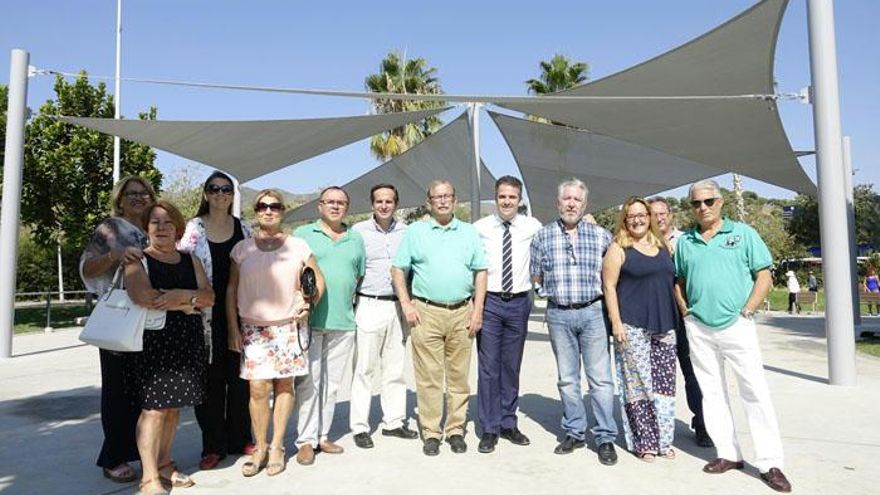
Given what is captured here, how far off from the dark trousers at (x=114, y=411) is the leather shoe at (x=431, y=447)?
61.5 inches

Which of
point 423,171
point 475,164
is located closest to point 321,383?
point 475,164

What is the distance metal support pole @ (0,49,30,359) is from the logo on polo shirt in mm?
7362

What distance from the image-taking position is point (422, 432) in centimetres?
363

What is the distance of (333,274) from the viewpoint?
11.1 ft

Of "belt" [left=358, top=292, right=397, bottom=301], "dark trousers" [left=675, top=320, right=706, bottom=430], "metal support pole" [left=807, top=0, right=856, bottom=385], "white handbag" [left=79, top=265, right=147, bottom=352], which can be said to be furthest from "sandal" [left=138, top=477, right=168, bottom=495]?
"metal support pole" [left=807, top=0, right=856, bottom=385]

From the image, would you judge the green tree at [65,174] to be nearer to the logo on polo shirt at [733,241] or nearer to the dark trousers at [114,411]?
the dark trousers at [114,411]

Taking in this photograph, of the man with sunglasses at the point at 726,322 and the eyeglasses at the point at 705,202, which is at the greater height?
the eyeglasses at the point at 705,202

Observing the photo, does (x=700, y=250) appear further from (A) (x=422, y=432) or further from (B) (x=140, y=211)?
(B) (x=140, y=211)

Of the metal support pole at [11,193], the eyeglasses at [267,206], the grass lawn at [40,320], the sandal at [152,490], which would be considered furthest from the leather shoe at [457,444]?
the grass lawn at [40,320]

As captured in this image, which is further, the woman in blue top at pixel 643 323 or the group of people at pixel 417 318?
the woman in blue top at pixel 643 323

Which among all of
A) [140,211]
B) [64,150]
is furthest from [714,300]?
[64,150]

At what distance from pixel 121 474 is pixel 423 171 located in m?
9.40

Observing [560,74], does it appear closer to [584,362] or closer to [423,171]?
[423,171]

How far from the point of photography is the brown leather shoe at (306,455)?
3225mm
